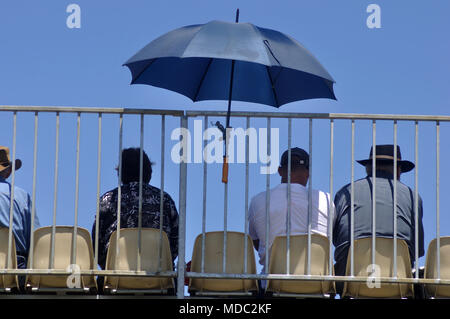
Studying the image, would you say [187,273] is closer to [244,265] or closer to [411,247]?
[244,265]

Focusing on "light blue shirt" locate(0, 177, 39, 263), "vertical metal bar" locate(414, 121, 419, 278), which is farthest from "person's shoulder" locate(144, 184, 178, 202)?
"vertical metal bar" locate(414, 121, 419, 278)

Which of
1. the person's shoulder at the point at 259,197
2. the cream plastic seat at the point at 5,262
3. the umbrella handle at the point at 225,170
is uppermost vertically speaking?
the umbrella handle at the point at 225,170

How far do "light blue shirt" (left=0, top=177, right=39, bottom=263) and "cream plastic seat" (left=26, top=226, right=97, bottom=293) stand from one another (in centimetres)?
38

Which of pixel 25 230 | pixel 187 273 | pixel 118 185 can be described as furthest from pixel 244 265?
pixel 25 230

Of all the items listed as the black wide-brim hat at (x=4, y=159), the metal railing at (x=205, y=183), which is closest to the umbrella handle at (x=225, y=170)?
the metal railing at (x=205, y=183)

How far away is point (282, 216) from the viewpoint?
10484 mm

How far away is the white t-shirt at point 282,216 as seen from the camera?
10438mm

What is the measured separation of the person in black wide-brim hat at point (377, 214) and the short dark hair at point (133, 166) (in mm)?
1696

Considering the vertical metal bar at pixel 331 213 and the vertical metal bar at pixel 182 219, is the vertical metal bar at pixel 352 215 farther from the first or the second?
the vertical metal bar at pixel 182 219

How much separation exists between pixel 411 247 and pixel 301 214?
1002 mm

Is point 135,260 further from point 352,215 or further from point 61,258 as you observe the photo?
point 352,215

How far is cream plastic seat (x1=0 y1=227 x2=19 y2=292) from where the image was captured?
998cm
